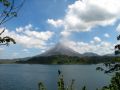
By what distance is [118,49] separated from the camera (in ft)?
84.5

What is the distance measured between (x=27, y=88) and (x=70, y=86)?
332ft

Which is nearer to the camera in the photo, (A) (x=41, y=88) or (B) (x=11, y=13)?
(B) (x=11, y=13)

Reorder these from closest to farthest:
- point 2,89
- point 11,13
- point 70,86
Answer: point 11,13 → point 70,86 → point 2,89

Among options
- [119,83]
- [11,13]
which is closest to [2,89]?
[119,83]

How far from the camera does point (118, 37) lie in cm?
2655

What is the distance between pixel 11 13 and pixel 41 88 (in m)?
4.66

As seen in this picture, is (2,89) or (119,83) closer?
(119,83)

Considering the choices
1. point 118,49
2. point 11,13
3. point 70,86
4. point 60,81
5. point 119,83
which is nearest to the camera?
point 11,13

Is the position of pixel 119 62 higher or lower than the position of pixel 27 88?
higher

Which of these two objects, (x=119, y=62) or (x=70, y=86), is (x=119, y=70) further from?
(x=70, y=86)

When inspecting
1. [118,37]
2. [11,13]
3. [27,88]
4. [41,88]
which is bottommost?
[27,88]

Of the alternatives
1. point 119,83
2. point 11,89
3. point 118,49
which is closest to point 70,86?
point 119,83

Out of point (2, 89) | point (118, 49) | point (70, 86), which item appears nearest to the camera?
point (70, 86)

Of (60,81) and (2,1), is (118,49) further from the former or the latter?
(2,1)
